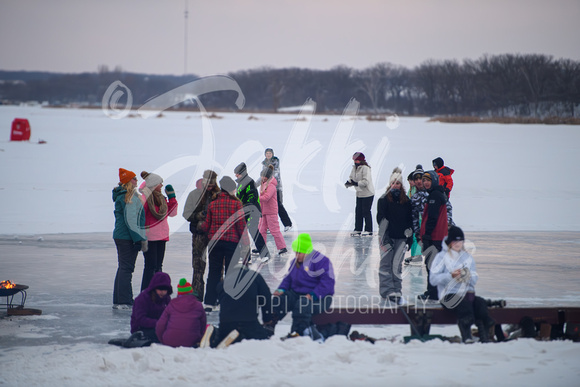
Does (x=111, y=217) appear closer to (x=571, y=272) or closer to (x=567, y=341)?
(x=571, y=272)

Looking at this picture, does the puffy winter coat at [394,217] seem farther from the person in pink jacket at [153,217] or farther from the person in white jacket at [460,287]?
the person in pink jacket at [153,217]

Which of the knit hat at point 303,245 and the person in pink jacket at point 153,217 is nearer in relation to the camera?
the knit hat at point 303,245

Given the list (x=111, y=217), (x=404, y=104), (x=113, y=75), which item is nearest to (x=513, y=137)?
(x=111, y=217)

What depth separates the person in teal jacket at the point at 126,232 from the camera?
798cm

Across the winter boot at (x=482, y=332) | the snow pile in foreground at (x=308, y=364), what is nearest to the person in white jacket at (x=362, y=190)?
the winter boot at (x=482, y=332)

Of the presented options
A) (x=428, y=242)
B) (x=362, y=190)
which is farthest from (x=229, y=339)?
(x=362, y=190)

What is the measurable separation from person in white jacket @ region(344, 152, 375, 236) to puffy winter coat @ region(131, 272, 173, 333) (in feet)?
22.7

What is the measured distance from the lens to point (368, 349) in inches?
240

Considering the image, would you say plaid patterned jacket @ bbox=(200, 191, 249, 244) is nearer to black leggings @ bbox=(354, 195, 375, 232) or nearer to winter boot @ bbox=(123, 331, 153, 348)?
winter boot @ bbox=(123, 331, 153, 348)

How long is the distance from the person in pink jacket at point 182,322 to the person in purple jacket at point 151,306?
229mm

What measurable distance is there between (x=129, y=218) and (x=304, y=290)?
8.12ft

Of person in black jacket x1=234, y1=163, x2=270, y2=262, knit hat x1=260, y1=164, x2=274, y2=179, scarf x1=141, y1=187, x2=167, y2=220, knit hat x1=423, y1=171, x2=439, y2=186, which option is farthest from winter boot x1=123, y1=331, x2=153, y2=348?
knit hat x1=260, y1=164, x2=274, y2=179

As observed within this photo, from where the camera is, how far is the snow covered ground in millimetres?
5672

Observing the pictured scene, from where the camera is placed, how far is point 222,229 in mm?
7926
